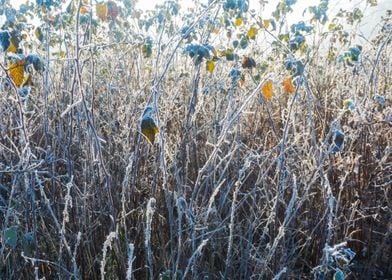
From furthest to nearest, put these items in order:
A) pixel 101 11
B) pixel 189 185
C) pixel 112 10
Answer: pixel 189 185
pixel 112 10
pixel 101 11

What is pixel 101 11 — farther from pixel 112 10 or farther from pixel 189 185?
pixel 189 185

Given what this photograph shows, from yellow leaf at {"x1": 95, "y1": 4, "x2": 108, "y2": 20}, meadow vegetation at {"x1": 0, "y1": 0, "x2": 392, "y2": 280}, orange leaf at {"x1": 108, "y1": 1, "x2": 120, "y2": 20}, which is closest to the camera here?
meadow vegetation at {"x1": 0, "y1": 0, "x2": 392, "y2": 280}

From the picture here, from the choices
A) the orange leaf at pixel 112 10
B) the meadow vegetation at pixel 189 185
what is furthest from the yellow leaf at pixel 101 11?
the orange leaf at pixel 112 10

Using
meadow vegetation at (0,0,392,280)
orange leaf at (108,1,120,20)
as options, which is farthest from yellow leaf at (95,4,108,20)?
orange leaf at (108,1,120,20)

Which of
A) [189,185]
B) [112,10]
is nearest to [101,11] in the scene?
[112,10]

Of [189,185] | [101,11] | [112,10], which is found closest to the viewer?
[101,11]

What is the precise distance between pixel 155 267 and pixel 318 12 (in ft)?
5.85

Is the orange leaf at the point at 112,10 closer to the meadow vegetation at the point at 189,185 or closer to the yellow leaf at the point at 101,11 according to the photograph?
the meadow vegetation at the point at 189,185

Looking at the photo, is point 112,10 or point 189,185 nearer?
point 112,10

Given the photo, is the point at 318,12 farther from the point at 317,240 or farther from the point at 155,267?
the point at 155,267

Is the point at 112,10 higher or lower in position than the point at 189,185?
higher

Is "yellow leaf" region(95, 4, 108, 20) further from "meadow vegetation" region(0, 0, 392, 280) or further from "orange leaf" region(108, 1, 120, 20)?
"orange leaf" region(108, 1, 120, 20)

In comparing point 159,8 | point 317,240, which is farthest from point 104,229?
point 159,8

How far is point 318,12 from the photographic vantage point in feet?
8.79
